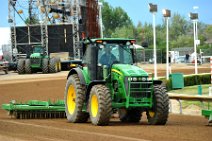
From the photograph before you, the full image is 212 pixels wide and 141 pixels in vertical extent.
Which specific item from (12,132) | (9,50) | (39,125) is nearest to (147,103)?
(39,125)

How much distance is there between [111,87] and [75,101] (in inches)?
45.6

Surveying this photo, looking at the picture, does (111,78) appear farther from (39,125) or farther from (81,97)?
(39,125)

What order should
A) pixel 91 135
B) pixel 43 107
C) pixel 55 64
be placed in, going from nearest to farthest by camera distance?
1. pixel 91 135
2. pixel 43 107
3. pixel 55 64

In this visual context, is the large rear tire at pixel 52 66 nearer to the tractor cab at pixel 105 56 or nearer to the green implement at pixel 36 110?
the green implement at pixel 36 110

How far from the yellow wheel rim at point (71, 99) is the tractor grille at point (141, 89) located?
7.34 feet

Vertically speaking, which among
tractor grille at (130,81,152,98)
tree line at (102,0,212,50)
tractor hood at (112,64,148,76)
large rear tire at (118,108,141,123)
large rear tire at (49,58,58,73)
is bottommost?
large rear tire at (118,108,141,123)

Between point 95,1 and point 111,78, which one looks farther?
point 95,1

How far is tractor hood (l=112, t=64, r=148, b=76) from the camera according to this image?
15.2 meters

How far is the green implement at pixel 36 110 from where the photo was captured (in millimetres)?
18141

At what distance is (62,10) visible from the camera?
6512 cm

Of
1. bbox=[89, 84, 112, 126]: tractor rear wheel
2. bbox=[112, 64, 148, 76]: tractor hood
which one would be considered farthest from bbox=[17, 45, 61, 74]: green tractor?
bbox=[89, 84, 112, 126]: tractor rear wheel

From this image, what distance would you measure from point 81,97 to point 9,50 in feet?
170

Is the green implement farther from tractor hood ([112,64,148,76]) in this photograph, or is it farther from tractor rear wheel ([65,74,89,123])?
tractor hood ([112,64,148,76])

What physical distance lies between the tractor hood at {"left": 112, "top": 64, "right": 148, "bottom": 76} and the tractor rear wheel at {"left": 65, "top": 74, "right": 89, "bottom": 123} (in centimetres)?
114
